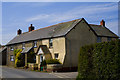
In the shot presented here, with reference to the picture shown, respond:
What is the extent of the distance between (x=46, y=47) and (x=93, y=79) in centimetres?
1648

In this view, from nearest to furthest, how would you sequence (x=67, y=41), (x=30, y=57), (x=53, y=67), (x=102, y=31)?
(x=53, y=67)
(x=67, y=41)
(x=30, y=57)
(x=102, y=31)

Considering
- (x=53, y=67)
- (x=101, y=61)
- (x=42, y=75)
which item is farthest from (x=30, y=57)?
(x=101, y=61)

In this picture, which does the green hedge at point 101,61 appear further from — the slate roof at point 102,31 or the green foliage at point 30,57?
the slate roof at point 102,31

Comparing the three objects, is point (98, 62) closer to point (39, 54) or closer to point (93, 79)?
point (93, 79)

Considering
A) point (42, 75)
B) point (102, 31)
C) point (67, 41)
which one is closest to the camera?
point (42, 75)

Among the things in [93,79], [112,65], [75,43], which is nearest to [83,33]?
[75,43]

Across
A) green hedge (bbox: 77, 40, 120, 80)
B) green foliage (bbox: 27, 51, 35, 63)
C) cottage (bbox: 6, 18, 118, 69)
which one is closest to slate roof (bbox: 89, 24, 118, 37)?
cottage (bbox: 6, 18, 118, 69)

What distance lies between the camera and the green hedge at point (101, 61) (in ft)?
34.8

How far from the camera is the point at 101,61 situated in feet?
39.4

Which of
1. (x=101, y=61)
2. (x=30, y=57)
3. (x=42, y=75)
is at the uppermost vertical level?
(x=101, y=61)

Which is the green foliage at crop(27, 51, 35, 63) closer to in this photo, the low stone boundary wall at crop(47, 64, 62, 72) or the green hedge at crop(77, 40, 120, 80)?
the low stone boundary wall at crop(47, 64, 62, 72)

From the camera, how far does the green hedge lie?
10594 millimetres

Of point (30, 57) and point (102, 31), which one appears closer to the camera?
point (30, 57)

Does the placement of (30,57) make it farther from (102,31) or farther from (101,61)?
(101,61)
